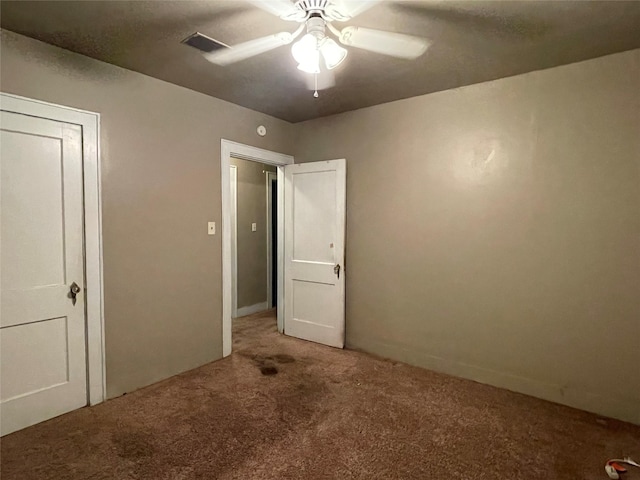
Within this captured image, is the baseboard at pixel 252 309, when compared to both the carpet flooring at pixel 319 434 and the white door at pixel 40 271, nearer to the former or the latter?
the carpet flooring at pixel 319 434

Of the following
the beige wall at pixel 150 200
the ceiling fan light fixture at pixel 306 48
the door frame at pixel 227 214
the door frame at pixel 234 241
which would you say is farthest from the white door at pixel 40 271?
the door frame at pixel 234 241

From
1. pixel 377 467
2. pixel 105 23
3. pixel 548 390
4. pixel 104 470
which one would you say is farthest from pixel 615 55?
pixel 104 470

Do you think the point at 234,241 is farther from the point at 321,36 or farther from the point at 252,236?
the point at 321,36

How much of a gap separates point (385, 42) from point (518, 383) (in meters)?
2.68

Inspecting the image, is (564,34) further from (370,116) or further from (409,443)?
(409,443)

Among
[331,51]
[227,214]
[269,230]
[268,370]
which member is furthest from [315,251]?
[331,51]

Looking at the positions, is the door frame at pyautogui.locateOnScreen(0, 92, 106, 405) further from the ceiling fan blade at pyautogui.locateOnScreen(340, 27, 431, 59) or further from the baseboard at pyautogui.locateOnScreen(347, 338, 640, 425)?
the baseboard at pyautogui.locateOnScreen(347, 338, 640, 425)

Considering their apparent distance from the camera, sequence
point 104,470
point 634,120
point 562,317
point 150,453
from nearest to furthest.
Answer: point 104,470 → point 150,453 → point 634,120 → point 562,317

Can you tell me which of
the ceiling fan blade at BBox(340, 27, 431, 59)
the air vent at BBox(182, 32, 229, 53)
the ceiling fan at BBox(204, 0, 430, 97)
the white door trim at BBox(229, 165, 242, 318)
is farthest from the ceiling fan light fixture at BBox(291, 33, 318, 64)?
the white door trim at BBox(229, 165, 242, 318)

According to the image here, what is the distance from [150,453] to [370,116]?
10.4 feet

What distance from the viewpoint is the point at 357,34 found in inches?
77.9

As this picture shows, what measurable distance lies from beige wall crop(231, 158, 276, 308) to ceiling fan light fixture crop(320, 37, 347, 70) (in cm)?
307

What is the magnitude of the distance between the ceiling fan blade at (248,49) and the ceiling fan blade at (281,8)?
0.09 metres

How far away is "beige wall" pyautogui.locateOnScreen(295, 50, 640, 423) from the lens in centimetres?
240
